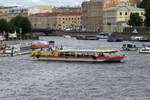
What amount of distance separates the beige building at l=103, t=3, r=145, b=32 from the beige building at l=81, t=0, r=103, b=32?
20.0ft

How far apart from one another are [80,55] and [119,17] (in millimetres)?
57756

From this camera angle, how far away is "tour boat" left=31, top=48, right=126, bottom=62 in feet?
131

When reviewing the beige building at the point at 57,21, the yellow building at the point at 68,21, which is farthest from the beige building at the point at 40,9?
the yellow building at the point at 68,21

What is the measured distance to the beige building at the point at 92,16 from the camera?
365ft

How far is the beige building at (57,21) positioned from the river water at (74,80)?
89.4 metres

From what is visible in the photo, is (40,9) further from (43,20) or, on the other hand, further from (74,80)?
(74,80)

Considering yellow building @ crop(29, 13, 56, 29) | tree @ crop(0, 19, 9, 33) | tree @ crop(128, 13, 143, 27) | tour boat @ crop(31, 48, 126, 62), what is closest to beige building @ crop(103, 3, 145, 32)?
tree @ crop(128, 13, 143, 27)

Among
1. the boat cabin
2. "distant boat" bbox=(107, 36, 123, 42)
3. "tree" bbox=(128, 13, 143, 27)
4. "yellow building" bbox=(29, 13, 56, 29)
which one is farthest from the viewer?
"yellow building" bbox=(29, 13, 56, 29)

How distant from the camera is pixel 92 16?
114m

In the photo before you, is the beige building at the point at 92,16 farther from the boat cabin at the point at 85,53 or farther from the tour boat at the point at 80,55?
the boat cabin at the point at 85,53

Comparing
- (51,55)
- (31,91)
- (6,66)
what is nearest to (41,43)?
(51,55)

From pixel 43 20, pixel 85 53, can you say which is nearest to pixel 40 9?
pixel 43 20

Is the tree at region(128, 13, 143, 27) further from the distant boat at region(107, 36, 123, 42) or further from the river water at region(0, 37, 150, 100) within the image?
the river water at region(0, 37, 150, 100)

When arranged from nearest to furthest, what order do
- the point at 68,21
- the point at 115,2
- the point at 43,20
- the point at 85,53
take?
the point at 85,53 < the point at 115,2 < the point at 68,21 < the point at 43,20
